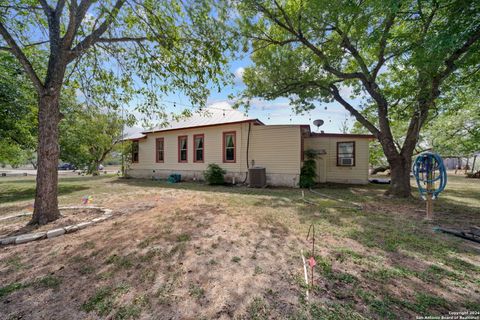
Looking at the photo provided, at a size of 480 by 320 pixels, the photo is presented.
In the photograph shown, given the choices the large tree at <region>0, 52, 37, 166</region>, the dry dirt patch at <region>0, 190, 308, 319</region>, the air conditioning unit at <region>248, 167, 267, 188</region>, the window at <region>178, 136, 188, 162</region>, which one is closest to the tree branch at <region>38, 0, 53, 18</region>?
the large tree at <region>0, 52, 37, 166</region>

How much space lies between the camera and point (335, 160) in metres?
12.0

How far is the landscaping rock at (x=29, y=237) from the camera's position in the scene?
3.64m

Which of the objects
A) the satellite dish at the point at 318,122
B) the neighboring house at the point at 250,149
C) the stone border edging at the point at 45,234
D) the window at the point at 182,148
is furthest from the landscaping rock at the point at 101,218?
the satellite dish at the point at 318,122

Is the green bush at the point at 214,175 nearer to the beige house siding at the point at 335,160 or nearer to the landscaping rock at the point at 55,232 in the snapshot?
the beige house siding at the point at 335,160

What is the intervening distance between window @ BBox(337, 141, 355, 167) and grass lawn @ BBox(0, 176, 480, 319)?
7.15 metres

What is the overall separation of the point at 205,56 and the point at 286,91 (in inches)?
210

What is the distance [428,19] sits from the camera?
5.80 meters

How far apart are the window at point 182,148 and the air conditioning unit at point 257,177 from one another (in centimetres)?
510

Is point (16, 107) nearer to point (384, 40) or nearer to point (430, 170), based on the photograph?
point (384, 40)

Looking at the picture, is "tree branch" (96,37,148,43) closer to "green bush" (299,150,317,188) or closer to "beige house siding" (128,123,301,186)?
"beige house siding" (128,123,301,186)

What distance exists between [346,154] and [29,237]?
13062mm

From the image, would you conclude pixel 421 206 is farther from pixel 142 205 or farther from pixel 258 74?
pixel 142 205

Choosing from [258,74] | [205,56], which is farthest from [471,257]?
[258,74]

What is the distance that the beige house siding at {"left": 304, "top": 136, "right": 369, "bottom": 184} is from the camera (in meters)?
11.6
